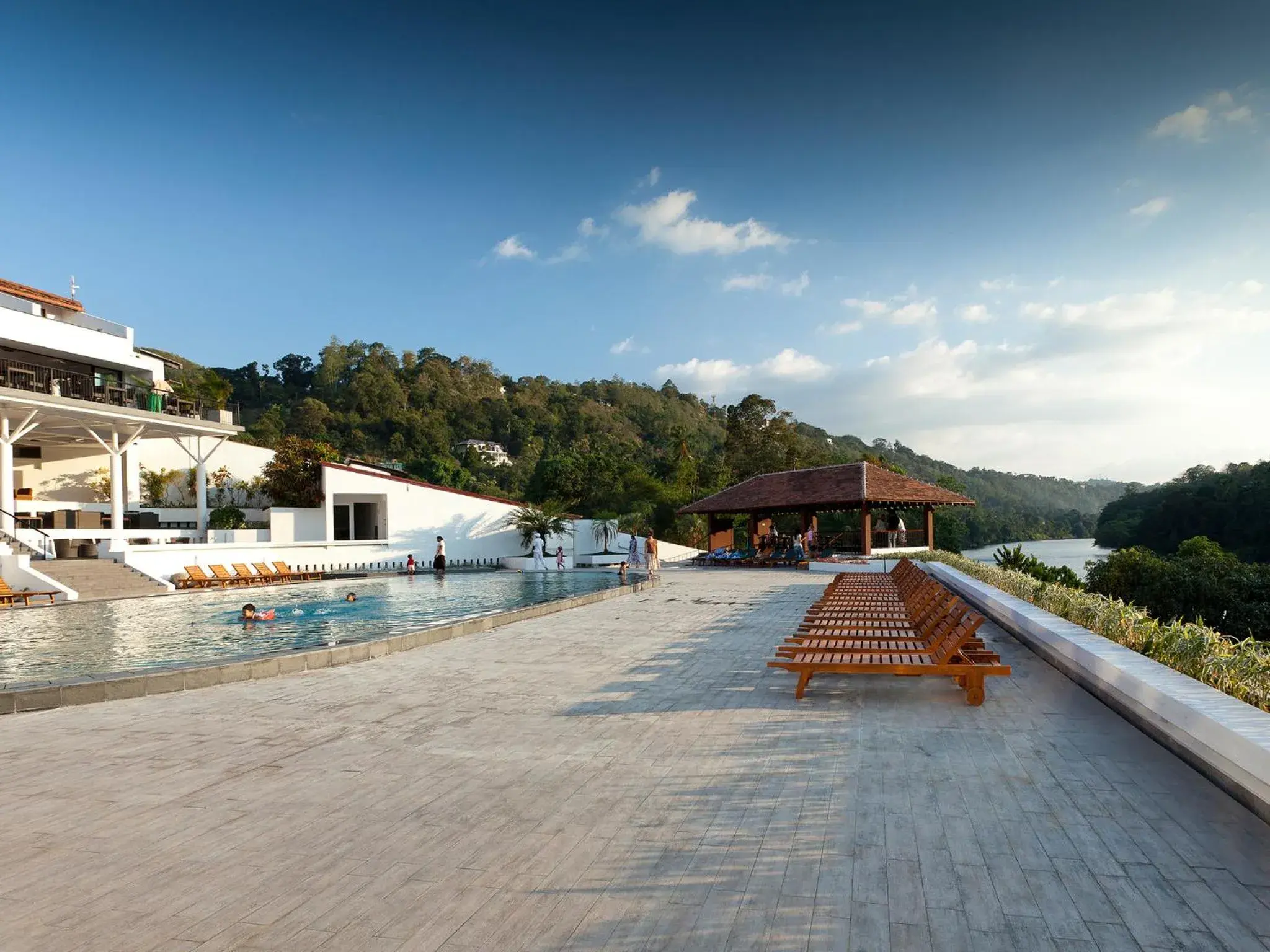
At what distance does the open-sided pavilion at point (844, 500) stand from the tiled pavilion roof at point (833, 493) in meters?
0.03

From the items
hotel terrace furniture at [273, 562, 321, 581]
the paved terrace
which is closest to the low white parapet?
the paved terrace

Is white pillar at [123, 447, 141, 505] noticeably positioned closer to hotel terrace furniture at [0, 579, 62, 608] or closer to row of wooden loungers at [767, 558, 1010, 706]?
hotel terrace furniture at [0, 579, 62, 608]

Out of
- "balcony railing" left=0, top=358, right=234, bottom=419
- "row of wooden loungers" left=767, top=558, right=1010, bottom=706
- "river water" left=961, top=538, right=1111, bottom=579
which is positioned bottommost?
"river water" left=961, top=538, right=1111, bottom=579

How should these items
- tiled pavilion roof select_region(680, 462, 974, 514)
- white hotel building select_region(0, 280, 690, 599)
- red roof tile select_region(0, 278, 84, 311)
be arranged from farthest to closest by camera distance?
tiled pavilion roof select_region(680, 462, 974, 514) < red roof tile select_region(0, 278, 84, 311) < white hotel building select_region(0, 280, 690, 599)

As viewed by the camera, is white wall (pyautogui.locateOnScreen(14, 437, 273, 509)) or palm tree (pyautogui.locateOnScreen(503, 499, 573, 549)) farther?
palm tree (pyautogui.locateOnScreen(503, 499, 573, 549))

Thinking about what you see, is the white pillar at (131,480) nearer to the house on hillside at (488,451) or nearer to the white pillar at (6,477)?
the white pillar at (6,477)

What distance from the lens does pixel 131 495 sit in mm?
25547

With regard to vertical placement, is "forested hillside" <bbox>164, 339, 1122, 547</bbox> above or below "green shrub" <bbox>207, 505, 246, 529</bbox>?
above

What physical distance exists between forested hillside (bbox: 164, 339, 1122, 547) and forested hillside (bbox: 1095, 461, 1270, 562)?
1295cm

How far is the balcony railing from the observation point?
1923 centimetres

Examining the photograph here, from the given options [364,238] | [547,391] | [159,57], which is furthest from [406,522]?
[547,391]

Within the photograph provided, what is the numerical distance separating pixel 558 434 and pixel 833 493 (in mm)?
53762

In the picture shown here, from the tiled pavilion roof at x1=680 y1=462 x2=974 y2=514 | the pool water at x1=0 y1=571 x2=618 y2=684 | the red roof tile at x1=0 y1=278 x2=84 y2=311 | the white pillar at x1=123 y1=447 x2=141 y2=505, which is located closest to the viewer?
the pool water at x1=0 y1=571 x2=618 y2=684

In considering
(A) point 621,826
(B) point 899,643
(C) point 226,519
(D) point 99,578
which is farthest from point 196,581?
(A) point 621,826
